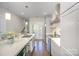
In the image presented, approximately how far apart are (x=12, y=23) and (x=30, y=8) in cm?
32

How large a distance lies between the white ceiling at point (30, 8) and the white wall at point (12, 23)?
69 mm

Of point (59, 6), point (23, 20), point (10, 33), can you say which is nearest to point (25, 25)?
point (23, 20)

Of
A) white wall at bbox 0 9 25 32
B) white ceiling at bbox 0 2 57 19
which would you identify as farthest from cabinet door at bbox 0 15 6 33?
white ceiling at bbox 0 2 57 19

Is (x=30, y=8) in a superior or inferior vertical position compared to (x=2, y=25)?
superior

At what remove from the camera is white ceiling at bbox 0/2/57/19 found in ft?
3.76

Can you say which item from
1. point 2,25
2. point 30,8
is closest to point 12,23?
point 2,25

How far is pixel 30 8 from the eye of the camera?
1.27 meters

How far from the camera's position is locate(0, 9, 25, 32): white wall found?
121 centimetres

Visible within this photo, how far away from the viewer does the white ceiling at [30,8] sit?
115cm

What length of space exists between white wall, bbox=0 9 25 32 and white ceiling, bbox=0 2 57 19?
0.07m

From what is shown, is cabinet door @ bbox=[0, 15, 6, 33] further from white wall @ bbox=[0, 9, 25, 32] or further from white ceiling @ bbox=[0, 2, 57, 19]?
white ceiling @ bbox=[0, 2, 57, 19]

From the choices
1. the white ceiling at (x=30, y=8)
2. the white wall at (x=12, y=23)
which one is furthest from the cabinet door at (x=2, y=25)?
the white ceiling at (x=30, y=8)

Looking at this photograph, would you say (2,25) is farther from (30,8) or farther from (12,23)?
(30,8)

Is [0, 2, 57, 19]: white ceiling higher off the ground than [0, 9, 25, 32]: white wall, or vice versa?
[0, 2, 57, 19]: white ceiling
